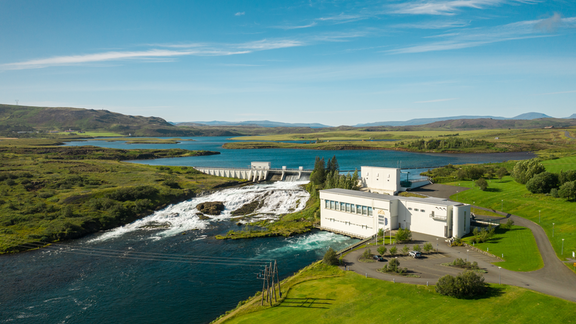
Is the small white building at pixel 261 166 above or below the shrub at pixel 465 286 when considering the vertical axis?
above

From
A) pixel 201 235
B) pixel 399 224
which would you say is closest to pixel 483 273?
pixel 399 224

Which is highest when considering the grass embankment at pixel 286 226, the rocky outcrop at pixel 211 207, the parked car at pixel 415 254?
the parked car at pixel 415 254

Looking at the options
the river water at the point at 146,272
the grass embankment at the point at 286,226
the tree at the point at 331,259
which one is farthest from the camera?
the grass embankment at the point at 286,226

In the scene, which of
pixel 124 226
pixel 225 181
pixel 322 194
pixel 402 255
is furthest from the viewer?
pixel 225 181

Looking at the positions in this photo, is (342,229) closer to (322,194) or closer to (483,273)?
(322,194)

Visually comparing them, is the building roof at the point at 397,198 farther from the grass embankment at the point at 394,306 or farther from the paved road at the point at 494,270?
the grass embankment at the point at 394,306

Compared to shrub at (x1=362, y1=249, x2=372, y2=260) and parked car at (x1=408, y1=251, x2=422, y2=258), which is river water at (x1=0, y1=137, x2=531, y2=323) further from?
parked car at (x1=408, y1=251, x2=422, y2=258)

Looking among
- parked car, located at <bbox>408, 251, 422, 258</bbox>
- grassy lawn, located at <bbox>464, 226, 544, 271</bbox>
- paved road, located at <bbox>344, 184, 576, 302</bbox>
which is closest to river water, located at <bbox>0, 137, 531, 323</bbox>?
paved road, located at <bbox>344, 184, 576, 302</bbox>

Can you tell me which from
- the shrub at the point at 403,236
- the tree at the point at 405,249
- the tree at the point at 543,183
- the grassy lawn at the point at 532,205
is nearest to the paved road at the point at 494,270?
the tree at the point at 405,249
